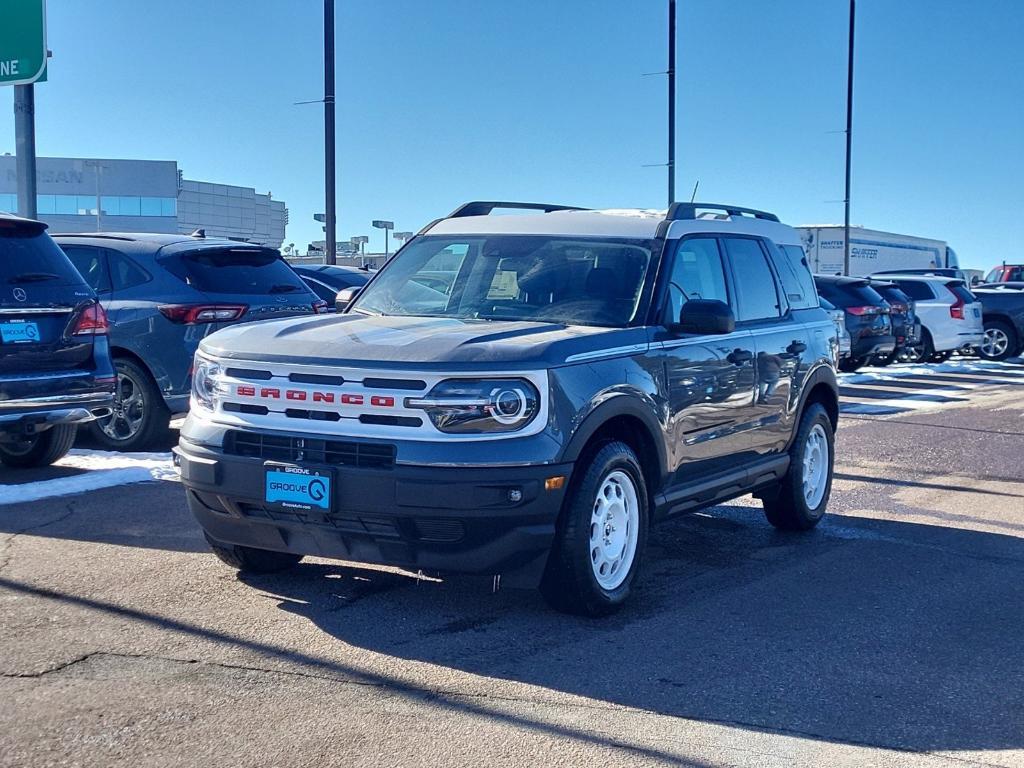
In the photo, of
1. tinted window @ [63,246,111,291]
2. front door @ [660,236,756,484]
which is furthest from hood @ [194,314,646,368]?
tinted window @ [63,246,111,291]

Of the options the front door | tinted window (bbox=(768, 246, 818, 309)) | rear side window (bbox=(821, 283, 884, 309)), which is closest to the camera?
the front door

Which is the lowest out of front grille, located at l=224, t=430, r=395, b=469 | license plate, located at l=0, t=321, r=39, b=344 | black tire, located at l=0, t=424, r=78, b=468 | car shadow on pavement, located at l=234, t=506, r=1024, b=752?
car shadow on pavement, located at l=234, t=506, r=1024, b=752

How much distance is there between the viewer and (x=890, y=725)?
177 inches

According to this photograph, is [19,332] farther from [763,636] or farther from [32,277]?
[763,636]

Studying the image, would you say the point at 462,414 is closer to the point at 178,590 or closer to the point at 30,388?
the point at 178,590

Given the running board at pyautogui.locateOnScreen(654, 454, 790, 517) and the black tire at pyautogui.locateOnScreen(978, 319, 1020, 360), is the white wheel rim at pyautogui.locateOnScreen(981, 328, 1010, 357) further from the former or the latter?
the running board at pyautogui.locateOnScreen(654, 454, 790, 517)

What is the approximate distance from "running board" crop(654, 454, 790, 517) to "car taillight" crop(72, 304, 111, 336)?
14.5 feet

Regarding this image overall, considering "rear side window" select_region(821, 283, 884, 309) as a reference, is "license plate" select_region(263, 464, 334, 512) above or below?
below

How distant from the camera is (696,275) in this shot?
691 centimetres

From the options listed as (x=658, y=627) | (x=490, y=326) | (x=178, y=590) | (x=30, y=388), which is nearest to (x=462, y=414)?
(x=490, y=326)

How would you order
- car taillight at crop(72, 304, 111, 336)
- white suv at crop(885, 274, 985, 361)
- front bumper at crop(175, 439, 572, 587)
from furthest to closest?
white suv at crop(885, 274, 985, 361), car taillight at crop(72, 304, 111, 336), front bumper at crop(175, 439, 572, 587)

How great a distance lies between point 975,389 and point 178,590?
16381 millimetres

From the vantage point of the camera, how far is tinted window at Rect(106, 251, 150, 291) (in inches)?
404

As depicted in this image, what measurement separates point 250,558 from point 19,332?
302cm
